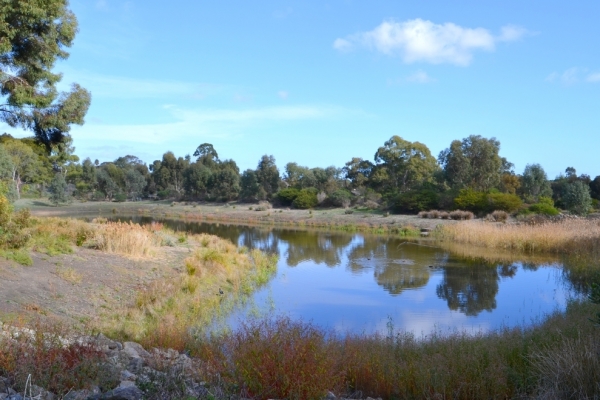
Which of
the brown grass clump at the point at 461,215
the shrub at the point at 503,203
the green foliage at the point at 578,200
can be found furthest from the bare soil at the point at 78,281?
the green foliage at the point at 578,200

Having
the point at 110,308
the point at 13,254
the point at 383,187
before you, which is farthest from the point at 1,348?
the point at 383,187

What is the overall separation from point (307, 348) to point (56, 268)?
8294 mm

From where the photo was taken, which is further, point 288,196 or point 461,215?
point 288,196

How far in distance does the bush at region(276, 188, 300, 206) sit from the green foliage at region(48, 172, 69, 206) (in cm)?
2489

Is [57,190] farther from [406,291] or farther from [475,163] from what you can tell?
[406,291]

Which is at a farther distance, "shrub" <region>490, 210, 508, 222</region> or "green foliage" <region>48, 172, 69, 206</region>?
"green foliage" <region>48, 172, 69, 206</region>

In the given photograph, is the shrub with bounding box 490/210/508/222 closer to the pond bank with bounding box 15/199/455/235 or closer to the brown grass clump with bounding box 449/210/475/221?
the brown grass clump with bounding box 449/210/475/221

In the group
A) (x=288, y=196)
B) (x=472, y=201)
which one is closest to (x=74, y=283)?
(x=472, y=201)

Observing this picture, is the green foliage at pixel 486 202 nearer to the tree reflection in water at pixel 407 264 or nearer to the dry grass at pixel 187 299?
the tree reflection in water at pixel 407 264

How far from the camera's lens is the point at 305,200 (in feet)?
191

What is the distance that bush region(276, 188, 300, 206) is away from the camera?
60513 mm

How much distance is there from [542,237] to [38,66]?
2325 cm

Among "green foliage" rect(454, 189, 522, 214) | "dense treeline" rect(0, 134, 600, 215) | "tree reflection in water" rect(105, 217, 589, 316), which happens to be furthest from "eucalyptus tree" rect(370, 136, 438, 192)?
"tree reflection in water" rect(105, 217, 589, 316)

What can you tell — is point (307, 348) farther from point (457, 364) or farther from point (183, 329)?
point (183, 329)
